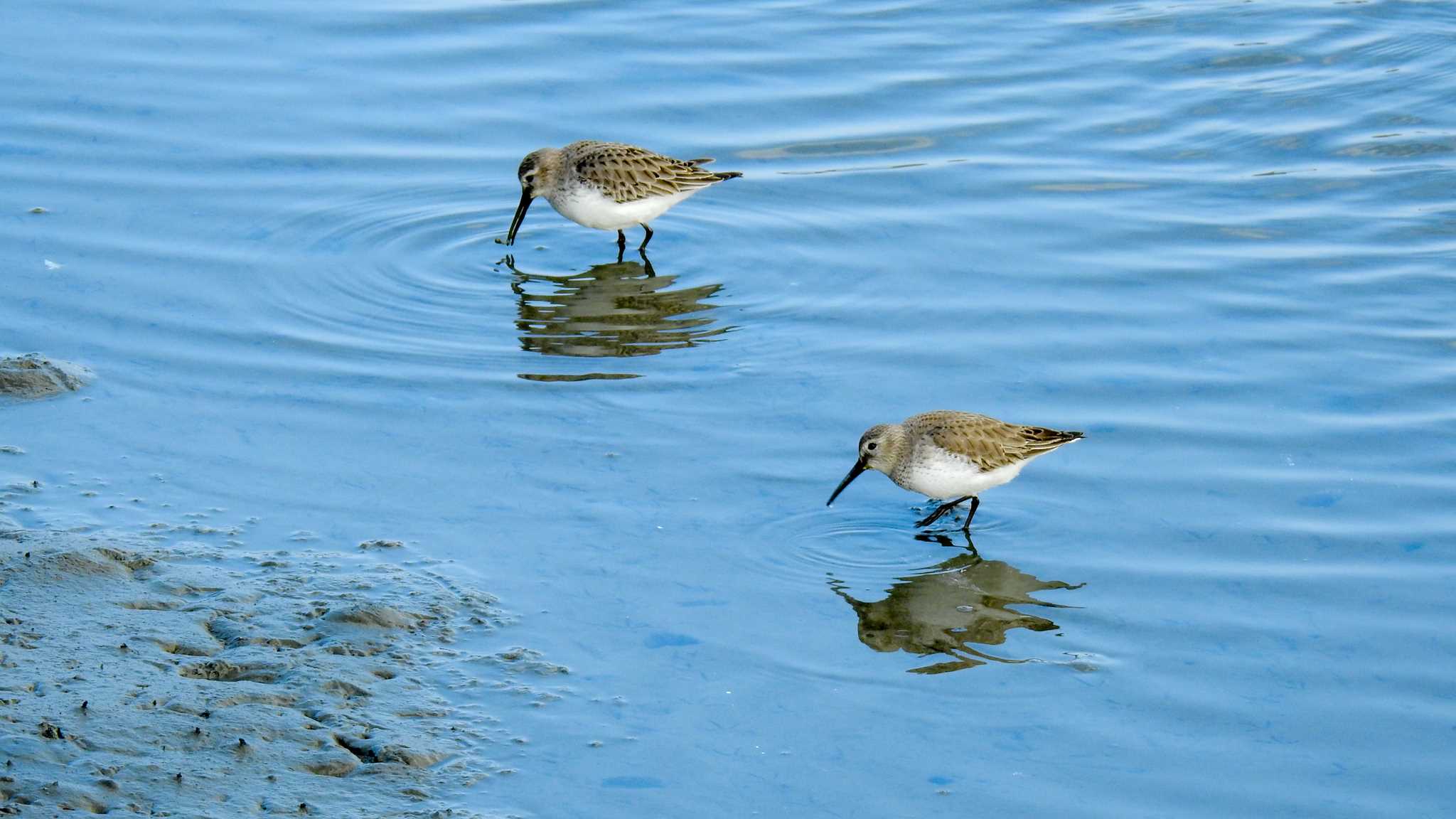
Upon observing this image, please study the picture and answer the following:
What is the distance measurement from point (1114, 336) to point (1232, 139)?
14.0ft

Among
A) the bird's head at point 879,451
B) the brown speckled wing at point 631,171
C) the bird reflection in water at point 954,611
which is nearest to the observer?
the bird reflection in water at point 954,611

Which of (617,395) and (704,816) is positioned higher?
(617,395)

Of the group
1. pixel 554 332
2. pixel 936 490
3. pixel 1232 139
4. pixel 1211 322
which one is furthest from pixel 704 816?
pixel 1232 139

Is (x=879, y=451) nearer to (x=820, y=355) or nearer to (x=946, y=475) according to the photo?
(x=946, y=475)

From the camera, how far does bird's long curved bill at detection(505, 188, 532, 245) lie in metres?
13.0

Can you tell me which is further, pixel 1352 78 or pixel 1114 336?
pixel 1352 78

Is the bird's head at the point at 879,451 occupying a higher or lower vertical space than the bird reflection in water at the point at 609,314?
lower

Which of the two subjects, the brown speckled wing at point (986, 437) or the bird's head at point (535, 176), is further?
the bird's head at point (535, 176)

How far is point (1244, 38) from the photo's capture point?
665 inches

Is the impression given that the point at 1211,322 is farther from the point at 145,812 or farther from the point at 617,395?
the point at 145,812

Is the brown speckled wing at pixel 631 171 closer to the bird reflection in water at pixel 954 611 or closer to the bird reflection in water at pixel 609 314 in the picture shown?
the bird reflection in water at pixel 609 314

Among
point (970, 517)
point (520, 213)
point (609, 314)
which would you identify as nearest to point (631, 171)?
point (520, 213)

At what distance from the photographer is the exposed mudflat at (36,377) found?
32.3 ft

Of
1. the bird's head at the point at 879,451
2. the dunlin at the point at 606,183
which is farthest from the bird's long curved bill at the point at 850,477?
the dunlin at the point at 606,183
